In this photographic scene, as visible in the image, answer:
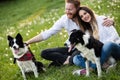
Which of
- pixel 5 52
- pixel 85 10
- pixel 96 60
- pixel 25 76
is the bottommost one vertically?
pixel 5 52

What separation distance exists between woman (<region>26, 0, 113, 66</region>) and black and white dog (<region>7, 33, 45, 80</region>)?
33 cm

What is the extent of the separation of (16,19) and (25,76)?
17912 mm

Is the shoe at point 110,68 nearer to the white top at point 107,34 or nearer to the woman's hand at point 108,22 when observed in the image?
the white top at point 107,34

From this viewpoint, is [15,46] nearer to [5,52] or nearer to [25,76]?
[25,76]

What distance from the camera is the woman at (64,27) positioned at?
949cm

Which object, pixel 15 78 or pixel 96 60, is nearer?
pixel 96 60

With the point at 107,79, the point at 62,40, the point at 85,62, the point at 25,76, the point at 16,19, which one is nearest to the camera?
the point at 107,79

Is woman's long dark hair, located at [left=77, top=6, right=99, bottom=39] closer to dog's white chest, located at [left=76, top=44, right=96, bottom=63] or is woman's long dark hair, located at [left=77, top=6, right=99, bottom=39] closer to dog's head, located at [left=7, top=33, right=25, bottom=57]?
dog's white chest, located at [left=76, top=44, right=96, bottom=63]

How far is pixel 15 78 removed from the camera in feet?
34.3

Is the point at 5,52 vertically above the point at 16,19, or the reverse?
the point at 5,52

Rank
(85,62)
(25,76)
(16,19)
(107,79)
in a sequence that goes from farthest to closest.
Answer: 1. (16,19)
2. (25,76)
3. (85,62)
4. (107,79)

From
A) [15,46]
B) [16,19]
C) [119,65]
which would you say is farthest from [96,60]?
[16,19]

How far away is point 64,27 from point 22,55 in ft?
4.63

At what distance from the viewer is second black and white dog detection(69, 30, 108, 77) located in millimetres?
8164
